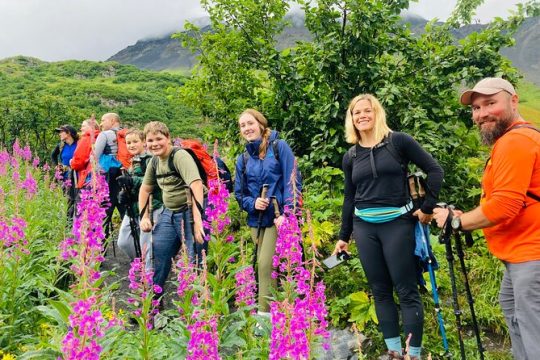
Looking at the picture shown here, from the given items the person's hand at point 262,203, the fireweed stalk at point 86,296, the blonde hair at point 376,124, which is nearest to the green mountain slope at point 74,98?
the person's hand at point 262,203

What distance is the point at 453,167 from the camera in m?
6.59

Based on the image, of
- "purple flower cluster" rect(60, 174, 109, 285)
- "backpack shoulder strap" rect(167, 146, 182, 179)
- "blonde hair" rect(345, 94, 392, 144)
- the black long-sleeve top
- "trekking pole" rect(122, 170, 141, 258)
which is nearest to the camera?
"purple flower cluster" rect(60, 174, 109, 285)

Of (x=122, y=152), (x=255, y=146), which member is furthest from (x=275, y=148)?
(x=122, y=152)

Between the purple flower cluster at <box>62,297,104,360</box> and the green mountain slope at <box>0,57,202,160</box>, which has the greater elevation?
the green mountain slope at <box>0,57,202,160</box>

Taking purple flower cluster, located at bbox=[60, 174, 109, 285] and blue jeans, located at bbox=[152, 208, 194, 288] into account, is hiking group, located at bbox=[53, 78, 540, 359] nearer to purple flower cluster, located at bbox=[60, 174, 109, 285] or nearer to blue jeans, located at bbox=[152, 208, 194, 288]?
blue jeans, located at bbox=[152, 208, 194, 288]

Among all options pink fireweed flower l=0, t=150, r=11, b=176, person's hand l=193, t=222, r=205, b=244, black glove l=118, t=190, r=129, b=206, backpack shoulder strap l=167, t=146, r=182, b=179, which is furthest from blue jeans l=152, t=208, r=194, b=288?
pink fireweed flower l=0, t=150, r=11, b=176

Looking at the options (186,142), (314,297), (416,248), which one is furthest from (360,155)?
(186,142)

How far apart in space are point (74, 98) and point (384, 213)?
78.1 meters

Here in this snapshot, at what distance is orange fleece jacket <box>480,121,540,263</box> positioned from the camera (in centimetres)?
248

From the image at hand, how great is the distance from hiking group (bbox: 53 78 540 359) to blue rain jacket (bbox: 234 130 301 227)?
0.04 feet

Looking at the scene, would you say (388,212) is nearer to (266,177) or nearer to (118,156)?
(266,177)

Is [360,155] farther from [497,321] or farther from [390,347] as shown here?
[497,321]

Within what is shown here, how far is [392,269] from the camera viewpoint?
346cm

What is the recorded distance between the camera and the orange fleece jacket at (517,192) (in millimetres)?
2482
